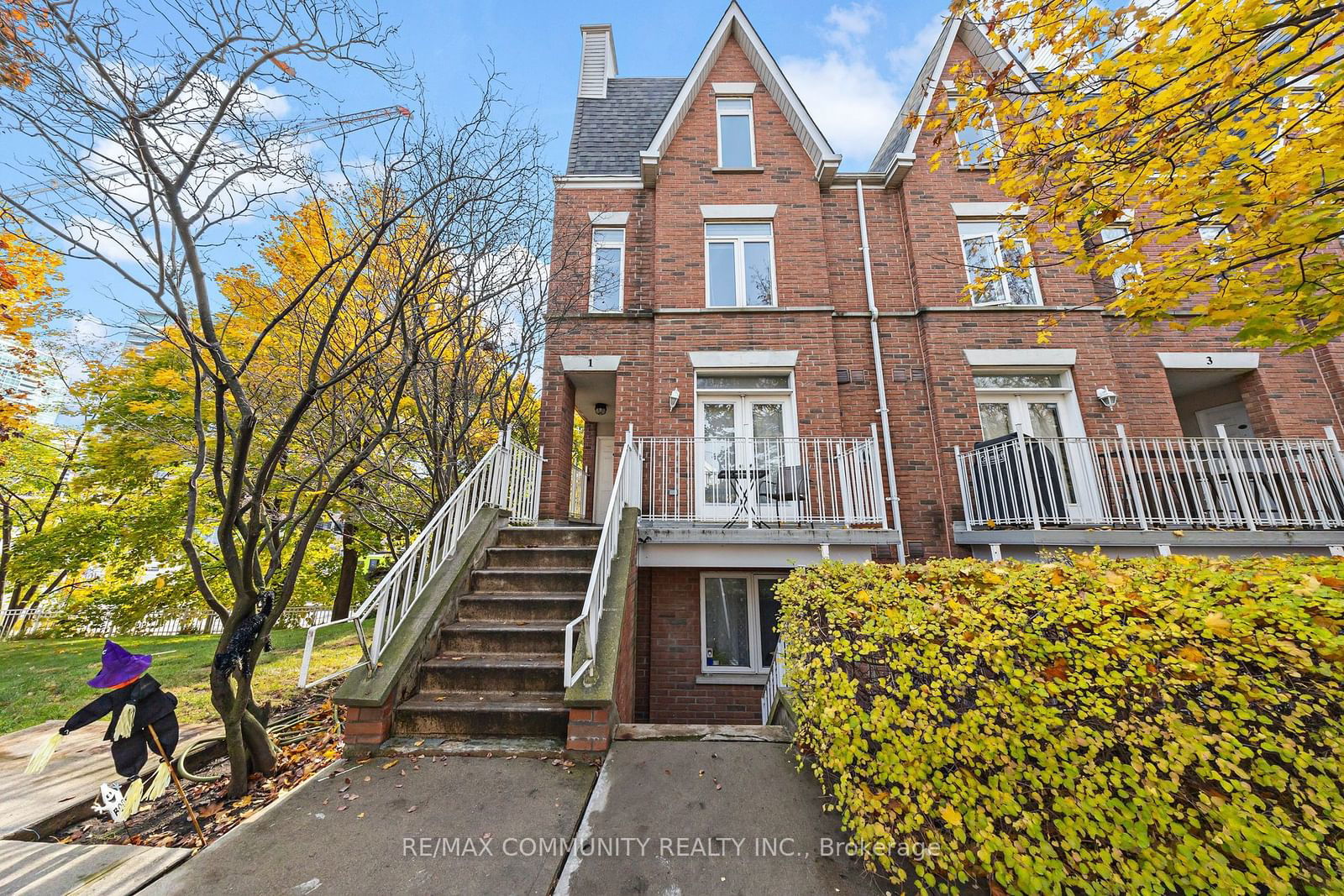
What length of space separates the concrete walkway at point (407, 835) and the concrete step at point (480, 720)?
26cm

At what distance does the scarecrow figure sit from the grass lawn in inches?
114

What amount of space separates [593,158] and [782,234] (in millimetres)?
4343

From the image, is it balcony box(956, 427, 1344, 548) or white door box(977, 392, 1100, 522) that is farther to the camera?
white door box(977, 392, 1100, 522)

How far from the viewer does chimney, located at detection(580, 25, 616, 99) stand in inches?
428

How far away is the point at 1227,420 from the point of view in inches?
330

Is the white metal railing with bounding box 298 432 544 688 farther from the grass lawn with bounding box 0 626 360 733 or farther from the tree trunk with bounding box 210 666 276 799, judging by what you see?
the grass lawn with bounding box 0 626 360 733

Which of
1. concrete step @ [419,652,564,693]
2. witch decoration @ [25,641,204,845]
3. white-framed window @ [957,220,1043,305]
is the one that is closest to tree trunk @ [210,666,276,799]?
witch decoration @ [25,641,204,845]

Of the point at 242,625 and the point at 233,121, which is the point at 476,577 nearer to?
the point at 242,625

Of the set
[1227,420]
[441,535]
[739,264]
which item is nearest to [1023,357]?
Answer: [1227,420]

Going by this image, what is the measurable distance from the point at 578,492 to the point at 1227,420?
39.2ft

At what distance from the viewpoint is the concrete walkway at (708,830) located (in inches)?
88.0

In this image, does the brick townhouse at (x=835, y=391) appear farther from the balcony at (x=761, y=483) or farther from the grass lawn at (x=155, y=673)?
the grass lawn at (x=155, y=673)

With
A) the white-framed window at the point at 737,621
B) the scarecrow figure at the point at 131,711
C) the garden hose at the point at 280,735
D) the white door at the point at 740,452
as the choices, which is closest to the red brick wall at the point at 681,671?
the white-framed window at the point at 737,621

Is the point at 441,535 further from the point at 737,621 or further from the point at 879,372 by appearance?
the point at 879,372
